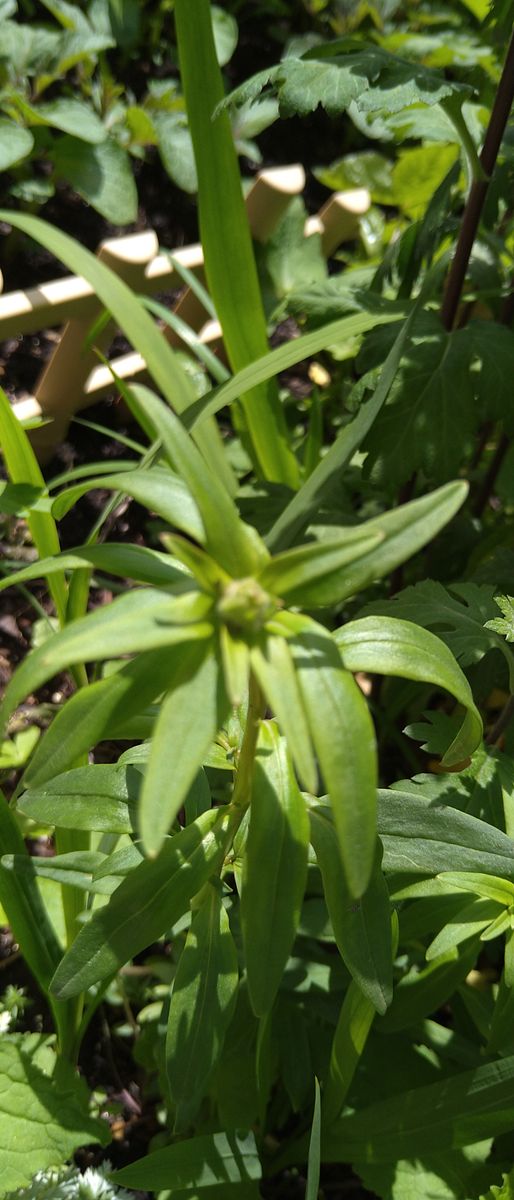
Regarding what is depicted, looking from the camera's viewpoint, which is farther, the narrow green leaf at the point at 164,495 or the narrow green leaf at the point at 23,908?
the narrow green leaf at the point at 23,908

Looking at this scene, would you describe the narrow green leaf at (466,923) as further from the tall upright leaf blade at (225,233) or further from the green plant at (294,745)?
the tall upright leaf blade at (225,233)

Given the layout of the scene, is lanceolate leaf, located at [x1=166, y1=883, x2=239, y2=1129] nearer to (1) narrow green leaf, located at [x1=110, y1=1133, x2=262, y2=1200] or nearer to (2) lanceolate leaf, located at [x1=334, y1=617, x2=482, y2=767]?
(1) narrow green leaf, located at [x1=110, y1=1133, x2=262, y2=1200]

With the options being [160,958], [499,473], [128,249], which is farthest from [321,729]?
[128,249]

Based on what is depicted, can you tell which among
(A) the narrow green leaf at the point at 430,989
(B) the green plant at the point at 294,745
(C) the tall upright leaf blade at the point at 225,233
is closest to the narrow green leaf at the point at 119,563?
(B) the green plant at the point at 294,745

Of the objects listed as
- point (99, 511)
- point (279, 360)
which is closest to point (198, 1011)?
point (279, 360)

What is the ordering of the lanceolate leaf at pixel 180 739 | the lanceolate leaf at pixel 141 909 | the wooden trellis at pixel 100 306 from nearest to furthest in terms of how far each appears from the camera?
the lanceolate leaf at pixel 180 739
the lanceolate leaf at pixel 141 909
the wooden trellis at pixel 100 306

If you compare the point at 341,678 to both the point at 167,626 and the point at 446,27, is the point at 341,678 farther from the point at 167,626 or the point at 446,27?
the point at 446,27

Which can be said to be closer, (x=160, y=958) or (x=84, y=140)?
(x=160, y=958)
